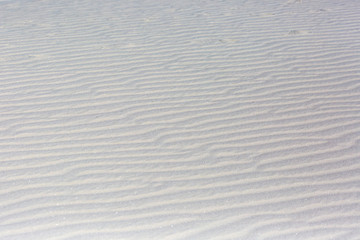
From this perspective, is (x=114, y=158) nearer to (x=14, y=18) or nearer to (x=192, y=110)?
(x=192, y=110)

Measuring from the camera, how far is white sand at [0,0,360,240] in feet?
11.2

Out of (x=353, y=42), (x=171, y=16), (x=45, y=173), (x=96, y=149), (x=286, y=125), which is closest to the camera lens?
(x=45, y=173)

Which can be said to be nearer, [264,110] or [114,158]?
[114,158]

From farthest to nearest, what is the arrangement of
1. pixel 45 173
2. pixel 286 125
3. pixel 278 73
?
pixel 278 73
pixel 286 125
pixel 45 173

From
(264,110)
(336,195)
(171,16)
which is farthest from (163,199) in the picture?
(171,16)

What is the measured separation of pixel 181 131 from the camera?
4480 mm

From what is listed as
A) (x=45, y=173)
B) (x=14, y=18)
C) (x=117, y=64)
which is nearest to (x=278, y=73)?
(x=117, y=64)

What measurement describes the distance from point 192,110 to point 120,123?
31.5 inches

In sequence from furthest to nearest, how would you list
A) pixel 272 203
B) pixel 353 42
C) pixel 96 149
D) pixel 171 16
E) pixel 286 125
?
1. pixel 171 16
2. pixel 353 42
3. pixel 286 125
4. pixel 96 149
5. pixel 272 203

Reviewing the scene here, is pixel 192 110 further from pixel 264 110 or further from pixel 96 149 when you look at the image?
pixel 96 149

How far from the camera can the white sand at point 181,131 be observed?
11.2 feet

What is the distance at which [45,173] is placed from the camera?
3.87 meters

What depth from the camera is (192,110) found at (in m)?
4.84

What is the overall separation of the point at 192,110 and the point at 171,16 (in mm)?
3868
